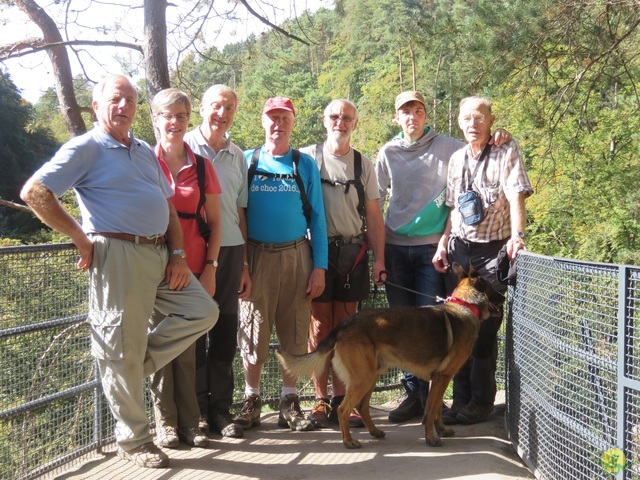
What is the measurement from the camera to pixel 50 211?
142 inches

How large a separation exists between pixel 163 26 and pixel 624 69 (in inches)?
280

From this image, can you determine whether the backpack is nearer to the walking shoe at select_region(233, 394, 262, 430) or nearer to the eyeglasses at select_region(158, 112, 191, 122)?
the eyeglasses at select_region(158, 112, 191, 122)

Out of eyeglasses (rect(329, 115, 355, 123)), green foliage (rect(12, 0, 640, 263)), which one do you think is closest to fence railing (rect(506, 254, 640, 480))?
eyeglasses (rect(329, 115, 355, 123))

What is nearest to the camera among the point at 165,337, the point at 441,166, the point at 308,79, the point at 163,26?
the point at 165,337

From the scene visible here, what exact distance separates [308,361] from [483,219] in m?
1.74

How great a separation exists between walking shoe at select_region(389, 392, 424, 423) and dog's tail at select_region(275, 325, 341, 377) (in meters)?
1.20

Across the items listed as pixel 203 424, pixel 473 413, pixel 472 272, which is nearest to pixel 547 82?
pixel 472 272

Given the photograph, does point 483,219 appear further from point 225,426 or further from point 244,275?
point 225,426

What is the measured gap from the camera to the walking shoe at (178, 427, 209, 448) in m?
4.66

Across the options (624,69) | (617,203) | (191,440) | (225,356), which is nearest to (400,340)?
(225,356)

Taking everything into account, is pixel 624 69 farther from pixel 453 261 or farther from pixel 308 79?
pixel 308 79

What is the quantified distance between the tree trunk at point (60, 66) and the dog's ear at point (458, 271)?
725 centimetres

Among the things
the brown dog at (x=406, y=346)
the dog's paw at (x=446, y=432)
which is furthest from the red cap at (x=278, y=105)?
the dog's paw at (x=446, y=432)

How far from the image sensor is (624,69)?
10.5 meters
